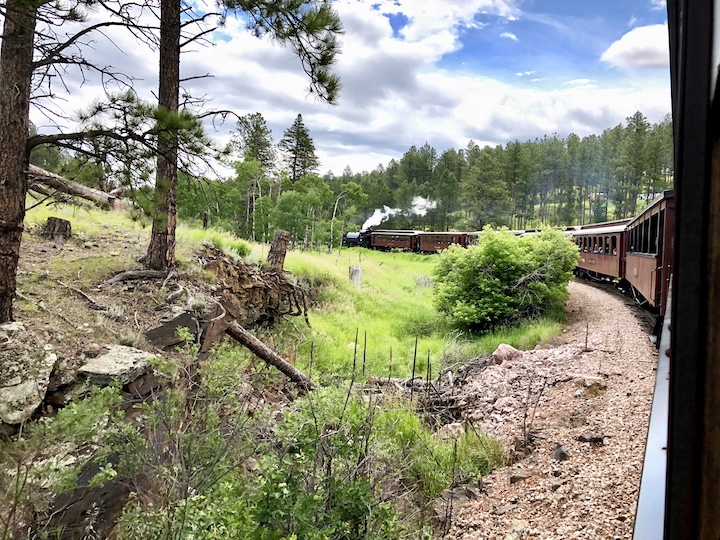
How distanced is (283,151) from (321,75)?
36771 millimetres

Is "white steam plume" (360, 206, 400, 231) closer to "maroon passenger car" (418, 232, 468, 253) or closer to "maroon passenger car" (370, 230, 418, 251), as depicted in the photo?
"maroon passenger car" (370, 230, 418, 251)

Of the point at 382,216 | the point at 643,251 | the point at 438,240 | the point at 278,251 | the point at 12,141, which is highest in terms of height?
the point at 382,216

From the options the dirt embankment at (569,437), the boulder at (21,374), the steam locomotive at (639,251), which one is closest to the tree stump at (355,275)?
the steam locomotive at (639,251)

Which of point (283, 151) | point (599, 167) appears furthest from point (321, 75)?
point (599, 167)

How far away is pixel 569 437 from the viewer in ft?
17.7

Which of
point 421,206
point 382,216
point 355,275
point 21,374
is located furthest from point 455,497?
point 382,216

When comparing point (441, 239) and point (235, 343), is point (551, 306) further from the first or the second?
point (441, 239)

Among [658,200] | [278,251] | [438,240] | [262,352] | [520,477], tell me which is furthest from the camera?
[438,240]

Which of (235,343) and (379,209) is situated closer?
(235,343)

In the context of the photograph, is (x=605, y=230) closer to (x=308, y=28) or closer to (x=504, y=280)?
(x=504, y=280)

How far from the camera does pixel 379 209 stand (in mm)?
61250

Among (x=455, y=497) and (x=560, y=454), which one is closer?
(x=455, y=497)

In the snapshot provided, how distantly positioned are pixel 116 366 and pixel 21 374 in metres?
0.80

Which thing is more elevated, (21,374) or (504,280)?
(504,280)
